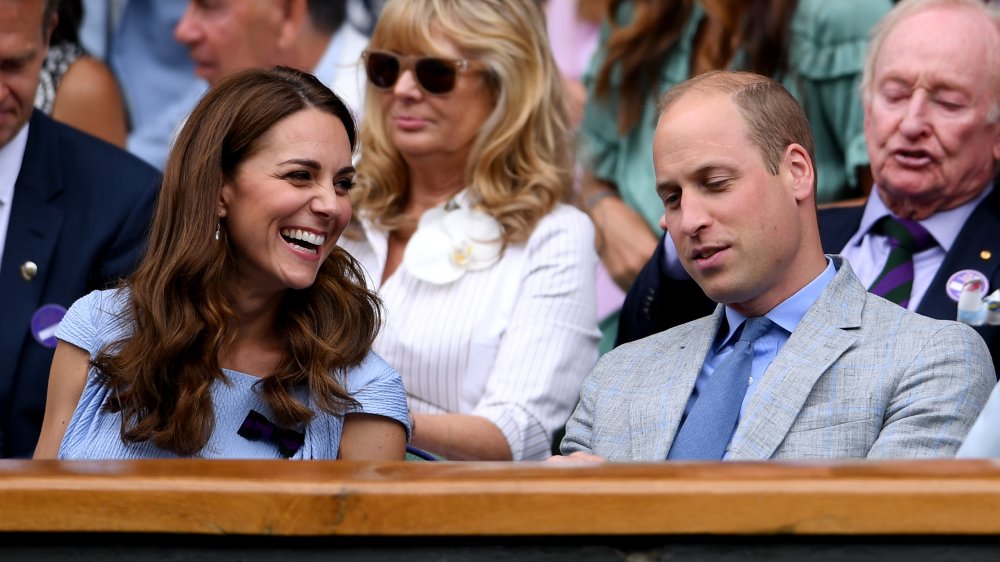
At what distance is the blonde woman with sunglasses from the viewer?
3699 mm

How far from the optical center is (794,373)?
8.11 feet

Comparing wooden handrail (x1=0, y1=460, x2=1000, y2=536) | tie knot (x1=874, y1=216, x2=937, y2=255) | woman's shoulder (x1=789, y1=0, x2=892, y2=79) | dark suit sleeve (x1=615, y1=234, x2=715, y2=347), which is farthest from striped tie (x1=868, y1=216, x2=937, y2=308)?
wooden handrail (x1=0, y1=460, x2=1000, y2=536)

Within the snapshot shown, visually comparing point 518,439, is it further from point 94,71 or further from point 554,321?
point 94,71

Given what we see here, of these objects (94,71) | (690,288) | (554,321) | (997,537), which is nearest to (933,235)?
(690,288)

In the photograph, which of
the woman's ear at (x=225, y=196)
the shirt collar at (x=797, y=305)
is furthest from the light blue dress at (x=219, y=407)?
the shirt collar at (x=797, y=305)

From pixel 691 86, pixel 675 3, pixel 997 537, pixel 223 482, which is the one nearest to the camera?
pixel 997 537

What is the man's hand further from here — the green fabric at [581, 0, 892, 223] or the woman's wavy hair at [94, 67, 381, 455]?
the green fabric at [581, 0, 892, 223]

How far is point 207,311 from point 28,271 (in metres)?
1.08

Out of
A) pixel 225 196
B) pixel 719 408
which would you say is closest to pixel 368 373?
pixel 225 196

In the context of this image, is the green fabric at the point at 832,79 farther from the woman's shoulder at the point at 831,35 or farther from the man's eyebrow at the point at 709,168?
the man's eyebrow at the point at 709,168

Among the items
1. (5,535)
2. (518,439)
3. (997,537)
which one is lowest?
(518,439)

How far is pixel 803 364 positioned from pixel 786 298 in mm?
177

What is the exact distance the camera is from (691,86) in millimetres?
2676

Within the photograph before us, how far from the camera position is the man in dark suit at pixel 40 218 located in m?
3.61
